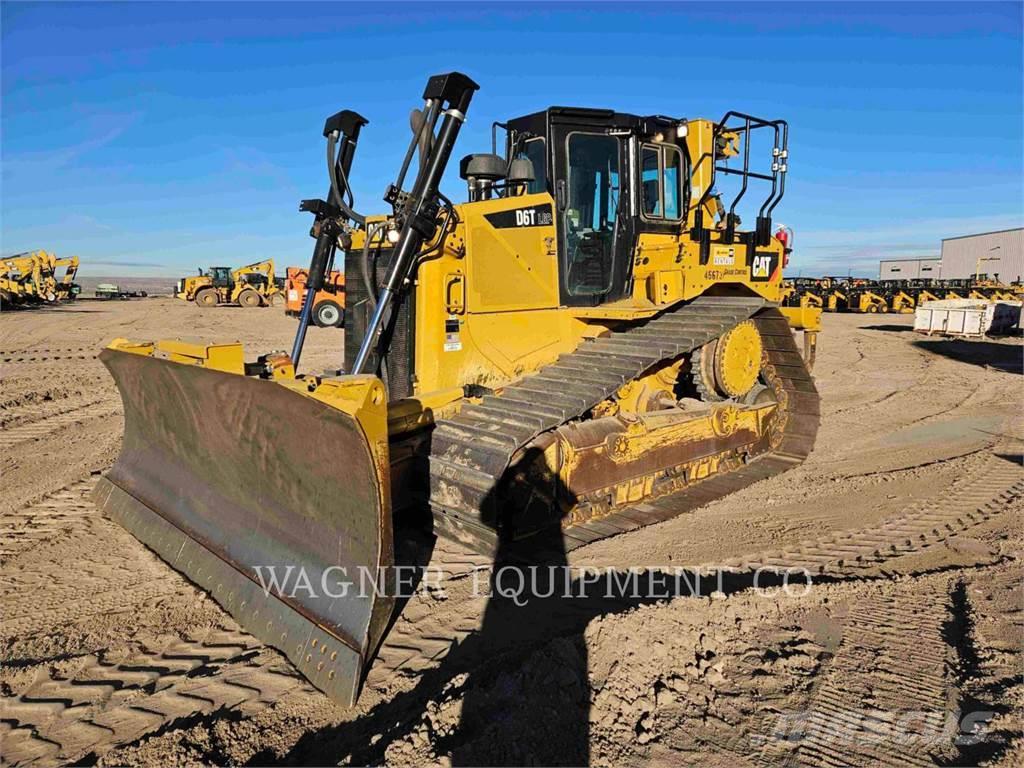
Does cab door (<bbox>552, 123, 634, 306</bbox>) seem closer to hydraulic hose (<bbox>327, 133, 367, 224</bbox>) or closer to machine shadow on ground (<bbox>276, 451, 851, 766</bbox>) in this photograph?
hydraulic hose (<bbox>327, 133, 367, 224</bbox>)

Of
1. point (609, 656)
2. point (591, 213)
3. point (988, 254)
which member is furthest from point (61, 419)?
point (988, 254)

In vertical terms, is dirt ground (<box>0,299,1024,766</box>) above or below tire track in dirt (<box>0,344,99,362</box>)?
below

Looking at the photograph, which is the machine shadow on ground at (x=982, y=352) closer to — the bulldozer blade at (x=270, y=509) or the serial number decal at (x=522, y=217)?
the serial number decal at (x=522, y=217)

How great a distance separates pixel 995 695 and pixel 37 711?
4.05 m

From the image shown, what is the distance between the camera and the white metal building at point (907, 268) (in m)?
59.5

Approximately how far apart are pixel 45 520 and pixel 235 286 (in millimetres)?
34533

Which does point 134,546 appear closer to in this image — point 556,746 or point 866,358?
point 556,746

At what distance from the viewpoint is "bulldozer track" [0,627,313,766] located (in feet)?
8.97

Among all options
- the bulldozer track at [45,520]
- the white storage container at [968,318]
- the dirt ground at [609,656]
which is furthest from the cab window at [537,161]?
the white storage container at [968,318]

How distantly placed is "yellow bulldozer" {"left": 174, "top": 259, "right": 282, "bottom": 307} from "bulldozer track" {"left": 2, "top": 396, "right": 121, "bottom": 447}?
89.0 ft

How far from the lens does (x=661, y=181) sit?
242 inches

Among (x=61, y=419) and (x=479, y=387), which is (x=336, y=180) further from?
(x=61, y=419)

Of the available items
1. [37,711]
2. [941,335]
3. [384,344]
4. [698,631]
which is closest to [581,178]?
[384,344]

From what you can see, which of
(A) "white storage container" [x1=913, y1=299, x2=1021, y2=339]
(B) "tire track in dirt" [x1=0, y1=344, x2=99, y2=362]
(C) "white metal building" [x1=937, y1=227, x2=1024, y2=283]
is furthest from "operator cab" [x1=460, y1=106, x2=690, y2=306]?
(C) "white metal building" [x1=937, y1=227, x2=1024, y2=283]
